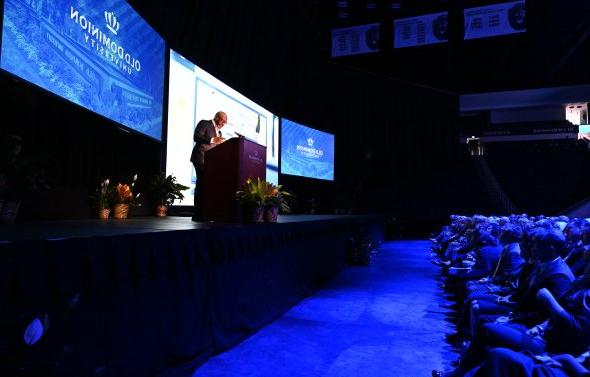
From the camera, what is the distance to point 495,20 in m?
8.53

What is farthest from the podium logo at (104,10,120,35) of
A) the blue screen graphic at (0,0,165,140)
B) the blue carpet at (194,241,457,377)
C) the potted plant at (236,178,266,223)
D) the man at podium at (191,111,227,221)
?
the blue carpet at (194,241,457,377)

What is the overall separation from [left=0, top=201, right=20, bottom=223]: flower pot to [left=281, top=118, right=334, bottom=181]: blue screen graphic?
6.18 m

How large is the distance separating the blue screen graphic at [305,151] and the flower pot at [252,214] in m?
5.25

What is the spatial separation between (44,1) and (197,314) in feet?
7.41

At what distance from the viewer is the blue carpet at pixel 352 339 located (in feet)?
7.95

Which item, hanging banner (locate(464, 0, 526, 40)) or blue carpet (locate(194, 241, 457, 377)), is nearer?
blue carpet (locate(194, 241, 457, 377))

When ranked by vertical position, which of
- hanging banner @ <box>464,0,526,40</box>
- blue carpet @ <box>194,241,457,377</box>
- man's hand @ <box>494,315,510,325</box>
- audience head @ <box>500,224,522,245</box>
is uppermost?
hanging banner @ <box>464,0,526,40</box>

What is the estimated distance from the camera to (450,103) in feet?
51.6

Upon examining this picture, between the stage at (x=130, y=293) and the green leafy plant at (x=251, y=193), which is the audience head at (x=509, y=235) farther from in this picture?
the green leafy plant at (x=251, y=193)

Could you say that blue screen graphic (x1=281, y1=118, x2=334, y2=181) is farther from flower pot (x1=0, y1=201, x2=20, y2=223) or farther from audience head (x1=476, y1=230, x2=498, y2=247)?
flower pot (x1=0, y1=201, x2=20, y2=223)

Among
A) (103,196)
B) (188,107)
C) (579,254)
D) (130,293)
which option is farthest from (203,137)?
(579,254)

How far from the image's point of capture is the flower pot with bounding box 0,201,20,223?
7.60ft

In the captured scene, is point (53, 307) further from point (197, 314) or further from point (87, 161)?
point (87, 161)

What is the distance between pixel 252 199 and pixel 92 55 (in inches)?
65.8
